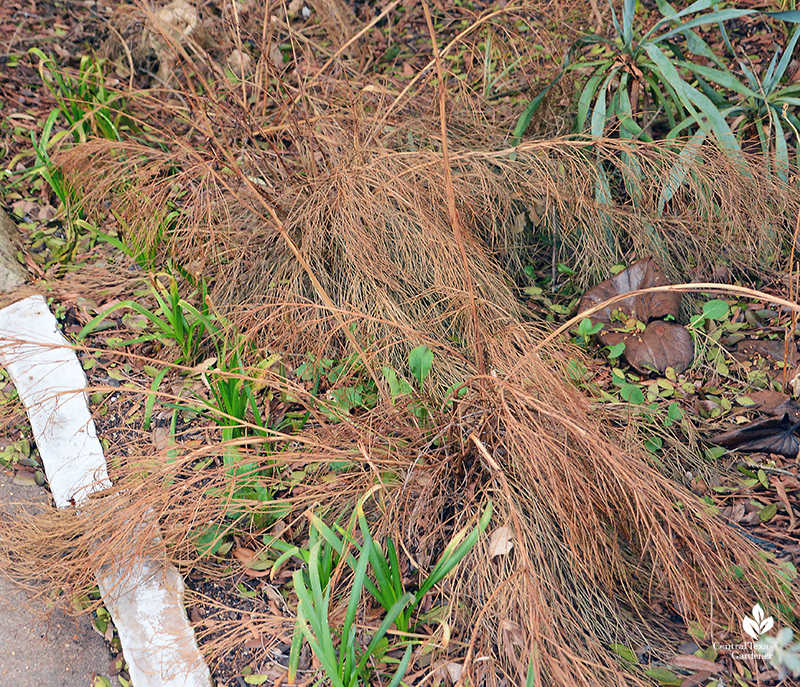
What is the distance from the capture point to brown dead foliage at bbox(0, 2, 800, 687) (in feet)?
5.05

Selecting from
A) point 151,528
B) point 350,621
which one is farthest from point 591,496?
point 151,528

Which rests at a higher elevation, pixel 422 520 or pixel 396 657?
pixel 422 520

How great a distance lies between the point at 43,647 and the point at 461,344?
5.37 ft

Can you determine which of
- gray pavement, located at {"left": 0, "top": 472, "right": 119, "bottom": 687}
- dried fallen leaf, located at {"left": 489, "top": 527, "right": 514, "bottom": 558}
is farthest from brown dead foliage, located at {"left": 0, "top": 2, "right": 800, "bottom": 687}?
gray pavement, located at {"left": 0, "top": 472, "right": 119, "bottom": 687}

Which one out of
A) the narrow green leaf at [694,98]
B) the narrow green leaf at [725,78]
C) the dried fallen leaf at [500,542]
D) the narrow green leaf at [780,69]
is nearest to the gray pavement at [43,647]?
the dried fallen leaf at [500,542]

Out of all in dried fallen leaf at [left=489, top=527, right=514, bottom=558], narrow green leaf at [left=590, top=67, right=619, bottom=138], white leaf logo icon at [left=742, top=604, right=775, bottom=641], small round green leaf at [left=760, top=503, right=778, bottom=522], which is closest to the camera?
white leaf logo icon at [left=742, top=604, right=775, bottom=641]

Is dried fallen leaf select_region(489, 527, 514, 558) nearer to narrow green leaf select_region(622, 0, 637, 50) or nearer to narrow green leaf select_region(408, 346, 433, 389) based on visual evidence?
narrow green leaf select_region(408, 346, 433, 389)

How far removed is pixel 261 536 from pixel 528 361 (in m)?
1.03

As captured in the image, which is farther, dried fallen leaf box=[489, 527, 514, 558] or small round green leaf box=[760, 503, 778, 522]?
small round green leaf box=[760, 503, 778, 522]

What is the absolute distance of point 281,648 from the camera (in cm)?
178

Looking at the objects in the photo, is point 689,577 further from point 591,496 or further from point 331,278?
point 331,278

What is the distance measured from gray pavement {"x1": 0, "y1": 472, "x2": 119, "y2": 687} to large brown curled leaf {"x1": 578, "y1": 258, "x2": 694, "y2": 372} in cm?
204

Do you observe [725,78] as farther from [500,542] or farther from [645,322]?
[500,542]

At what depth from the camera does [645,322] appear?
8.07ft
